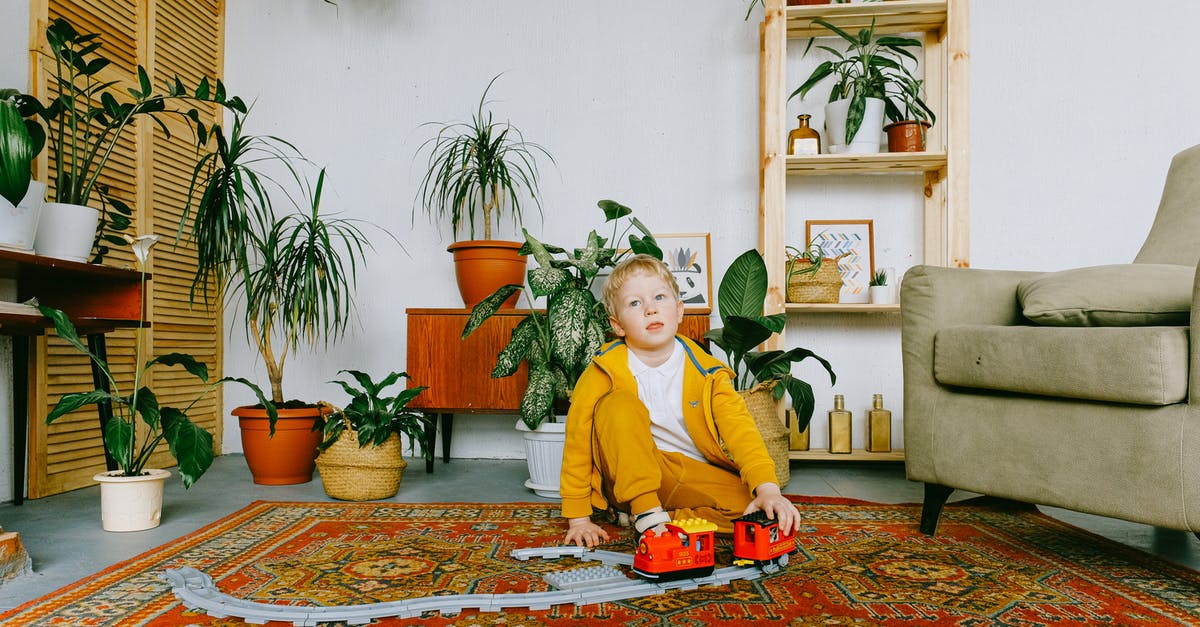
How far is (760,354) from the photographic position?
7.54 ft

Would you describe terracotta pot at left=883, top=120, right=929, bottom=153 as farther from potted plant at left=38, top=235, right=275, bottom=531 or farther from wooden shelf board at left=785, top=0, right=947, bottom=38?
potted plant at left=38, top=235, right=275, bottom=531

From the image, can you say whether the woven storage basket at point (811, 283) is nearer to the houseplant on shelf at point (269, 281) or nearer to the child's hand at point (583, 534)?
the child's hand at point (583, 534)

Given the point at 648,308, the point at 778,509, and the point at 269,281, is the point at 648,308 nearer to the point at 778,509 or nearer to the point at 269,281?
the point at 778,509

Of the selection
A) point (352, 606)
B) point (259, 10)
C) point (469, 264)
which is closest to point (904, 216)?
point (469, 264)

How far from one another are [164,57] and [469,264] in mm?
1377

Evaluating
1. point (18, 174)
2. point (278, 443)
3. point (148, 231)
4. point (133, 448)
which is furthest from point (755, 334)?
point (148, 231)

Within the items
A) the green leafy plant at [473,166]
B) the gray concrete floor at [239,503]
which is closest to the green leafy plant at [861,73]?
the green leafy plant at [473,166]

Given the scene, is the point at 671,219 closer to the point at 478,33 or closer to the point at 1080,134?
the point at 478,33

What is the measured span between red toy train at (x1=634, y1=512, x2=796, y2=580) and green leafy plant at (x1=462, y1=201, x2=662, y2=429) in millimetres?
858

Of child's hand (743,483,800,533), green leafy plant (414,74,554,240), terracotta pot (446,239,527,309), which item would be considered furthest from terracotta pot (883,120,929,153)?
child's hand (743,483,800,533)

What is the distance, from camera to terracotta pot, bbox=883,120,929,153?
2551 millimetres

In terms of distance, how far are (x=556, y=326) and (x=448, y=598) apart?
1.02m

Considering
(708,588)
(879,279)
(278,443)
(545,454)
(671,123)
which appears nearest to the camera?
(708,588)

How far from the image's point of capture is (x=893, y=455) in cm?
259
